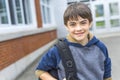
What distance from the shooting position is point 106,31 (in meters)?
21.5

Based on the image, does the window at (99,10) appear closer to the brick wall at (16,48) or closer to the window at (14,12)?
the brick wall at (16,48)

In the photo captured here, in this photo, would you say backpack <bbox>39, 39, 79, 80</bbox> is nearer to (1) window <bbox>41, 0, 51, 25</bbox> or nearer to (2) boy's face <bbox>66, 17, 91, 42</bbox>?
(2) boy's face <bbox>66, 17, 91, 42</bbox>

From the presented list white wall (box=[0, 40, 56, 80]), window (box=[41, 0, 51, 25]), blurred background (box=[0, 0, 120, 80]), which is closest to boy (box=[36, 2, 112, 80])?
blurred background (box=[0, 0, 120, 80])

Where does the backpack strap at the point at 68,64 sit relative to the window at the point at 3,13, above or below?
below

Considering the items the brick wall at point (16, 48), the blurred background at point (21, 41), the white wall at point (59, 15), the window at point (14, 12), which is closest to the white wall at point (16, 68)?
the blurred background at point (21, 41)

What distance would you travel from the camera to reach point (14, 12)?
30.8ft

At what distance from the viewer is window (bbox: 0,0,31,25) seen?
8.38m

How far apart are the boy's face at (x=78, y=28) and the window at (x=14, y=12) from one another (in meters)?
6.54

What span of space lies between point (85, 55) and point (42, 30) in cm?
1191

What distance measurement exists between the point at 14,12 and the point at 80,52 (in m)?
7.88

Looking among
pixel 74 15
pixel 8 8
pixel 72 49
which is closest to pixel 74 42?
pixel 72 49

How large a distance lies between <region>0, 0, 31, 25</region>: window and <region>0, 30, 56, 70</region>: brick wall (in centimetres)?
67

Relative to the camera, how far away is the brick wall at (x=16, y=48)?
24.2 ft

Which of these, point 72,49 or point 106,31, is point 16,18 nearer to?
point 72,49
